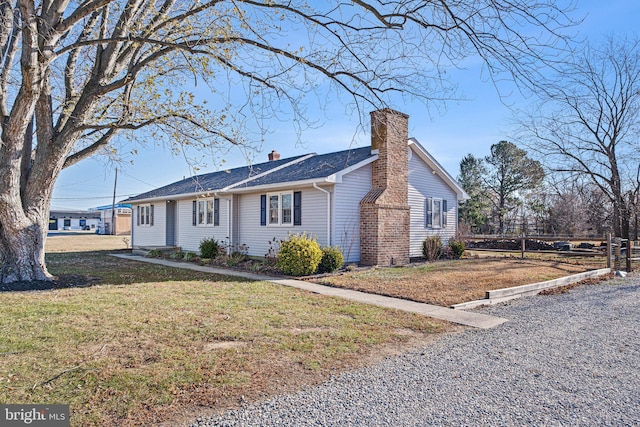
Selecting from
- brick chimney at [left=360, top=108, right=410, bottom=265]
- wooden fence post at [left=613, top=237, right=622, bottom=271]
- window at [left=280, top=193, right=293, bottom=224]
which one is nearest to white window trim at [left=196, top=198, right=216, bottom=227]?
window at [left=280, top=193, right=293, bottom=224]

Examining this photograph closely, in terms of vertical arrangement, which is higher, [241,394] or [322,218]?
[322,218]

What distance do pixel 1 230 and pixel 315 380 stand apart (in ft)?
28.4

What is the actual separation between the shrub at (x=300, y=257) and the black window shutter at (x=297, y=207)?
2.20 metres

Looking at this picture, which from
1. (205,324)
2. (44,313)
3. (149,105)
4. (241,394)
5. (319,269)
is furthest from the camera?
(319,269)

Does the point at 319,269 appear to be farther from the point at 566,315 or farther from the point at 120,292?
the point at 566,315

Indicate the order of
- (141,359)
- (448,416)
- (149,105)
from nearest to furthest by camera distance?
(448,416) → (141,359) → (149,105)

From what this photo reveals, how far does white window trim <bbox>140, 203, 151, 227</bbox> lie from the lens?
74.1ft

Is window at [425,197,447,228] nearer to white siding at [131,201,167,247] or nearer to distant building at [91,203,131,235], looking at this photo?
white siding at [131,201,167,247]

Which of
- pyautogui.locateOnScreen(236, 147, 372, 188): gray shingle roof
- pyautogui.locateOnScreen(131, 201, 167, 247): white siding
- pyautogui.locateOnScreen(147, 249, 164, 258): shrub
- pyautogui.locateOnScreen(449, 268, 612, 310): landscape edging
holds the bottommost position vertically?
pyautogui.locateOnScreen(449, 268, 612, 310): landscape edging

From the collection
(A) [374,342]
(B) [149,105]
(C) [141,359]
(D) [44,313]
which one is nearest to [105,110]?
(B) [149,105]

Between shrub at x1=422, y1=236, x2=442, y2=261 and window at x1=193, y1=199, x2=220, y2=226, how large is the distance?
8.67 m

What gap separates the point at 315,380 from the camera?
13.1 ft

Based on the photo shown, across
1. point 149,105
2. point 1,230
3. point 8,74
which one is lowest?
point 1,230

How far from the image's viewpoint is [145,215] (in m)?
22.9
